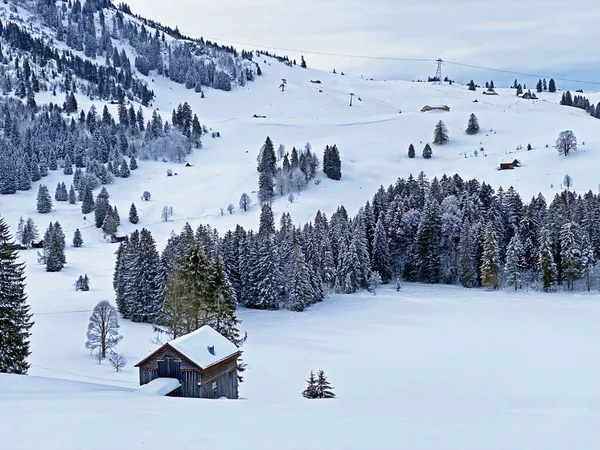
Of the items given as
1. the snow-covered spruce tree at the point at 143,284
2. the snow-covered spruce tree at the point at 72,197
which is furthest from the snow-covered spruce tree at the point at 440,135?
the snow-covered spruce tree at the point at 143,284

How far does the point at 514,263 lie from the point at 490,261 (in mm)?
2804

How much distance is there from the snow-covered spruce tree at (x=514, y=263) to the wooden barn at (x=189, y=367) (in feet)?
174

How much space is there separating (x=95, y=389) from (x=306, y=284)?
44106 millimetres

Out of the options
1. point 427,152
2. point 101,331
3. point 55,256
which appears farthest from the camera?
point 427,152

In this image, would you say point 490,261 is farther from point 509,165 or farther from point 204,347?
point 204,347

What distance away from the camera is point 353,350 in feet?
138

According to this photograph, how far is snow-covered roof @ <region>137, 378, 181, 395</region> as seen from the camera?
68.4ft

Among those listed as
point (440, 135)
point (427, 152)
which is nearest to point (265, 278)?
point (427, 152)

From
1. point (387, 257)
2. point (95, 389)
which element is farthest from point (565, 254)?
point (95, 389)

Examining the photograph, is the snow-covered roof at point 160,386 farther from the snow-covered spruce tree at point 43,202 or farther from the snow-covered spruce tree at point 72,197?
the snow-covered spruce tree at point 72,197

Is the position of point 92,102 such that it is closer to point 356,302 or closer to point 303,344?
point 356,302

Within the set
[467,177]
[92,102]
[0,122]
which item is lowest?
[467,177]

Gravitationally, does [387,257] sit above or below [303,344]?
above

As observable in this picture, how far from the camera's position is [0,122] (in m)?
152
